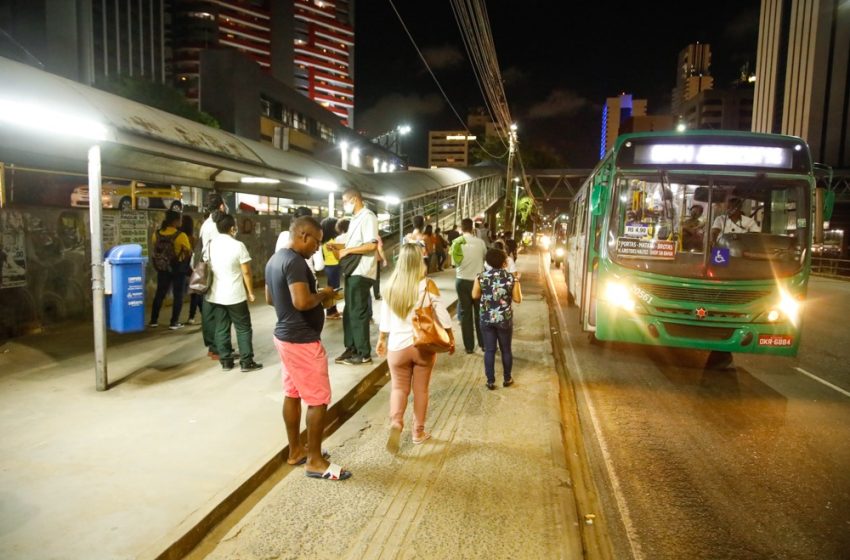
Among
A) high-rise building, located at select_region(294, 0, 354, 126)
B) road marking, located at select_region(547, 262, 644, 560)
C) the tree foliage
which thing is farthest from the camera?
high-rise building, located at select_region(294, 0, 354, 126)

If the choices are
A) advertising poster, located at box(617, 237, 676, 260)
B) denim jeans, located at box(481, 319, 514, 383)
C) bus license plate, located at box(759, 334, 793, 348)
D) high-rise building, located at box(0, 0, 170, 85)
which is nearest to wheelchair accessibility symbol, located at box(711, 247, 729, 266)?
advertising poster, located at box(617, 237, 676, 260)

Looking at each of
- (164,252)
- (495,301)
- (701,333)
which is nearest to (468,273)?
(495,301)

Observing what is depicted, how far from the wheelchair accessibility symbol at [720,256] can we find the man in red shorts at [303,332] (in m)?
5.24

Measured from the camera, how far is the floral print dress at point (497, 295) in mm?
6195

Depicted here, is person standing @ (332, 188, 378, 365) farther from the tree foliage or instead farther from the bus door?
the tree foliage

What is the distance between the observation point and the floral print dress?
244 inches

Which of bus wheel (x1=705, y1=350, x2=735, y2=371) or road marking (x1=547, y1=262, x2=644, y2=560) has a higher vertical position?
bus wheel (x1=705, y1=350, x2=735, y2=371)

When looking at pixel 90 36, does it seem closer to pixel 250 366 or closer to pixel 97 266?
pixel 97 266

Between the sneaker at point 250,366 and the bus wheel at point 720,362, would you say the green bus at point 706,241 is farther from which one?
the sneaker at point 250,366

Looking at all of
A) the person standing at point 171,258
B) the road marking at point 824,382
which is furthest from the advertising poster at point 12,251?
the road marking at point 824,382

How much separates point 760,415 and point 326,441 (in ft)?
15.1

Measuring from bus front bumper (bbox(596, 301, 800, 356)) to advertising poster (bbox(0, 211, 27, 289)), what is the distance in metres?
7.95

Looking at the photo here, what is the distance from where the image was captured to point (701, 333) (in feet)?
22.4

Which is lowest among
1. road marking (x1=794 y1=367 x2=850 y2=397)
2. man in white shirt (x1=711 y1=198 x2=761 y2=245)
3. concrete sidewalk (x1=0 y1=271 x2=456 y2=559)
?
road marking (x1=794 y1=367 x2=850 y2=397)
